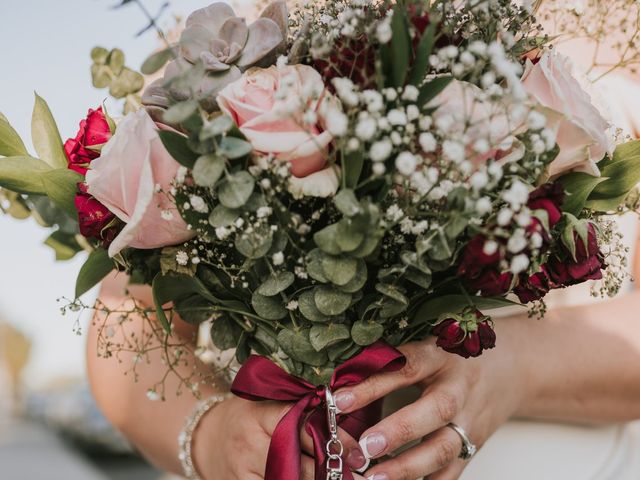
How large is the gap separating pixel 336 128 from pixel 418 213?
15 cm

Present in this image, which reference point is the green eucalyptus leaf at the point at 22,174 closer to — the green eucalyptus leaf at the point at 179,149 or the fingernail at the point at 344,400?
the green eucalyptus leaf at the point at 179,149

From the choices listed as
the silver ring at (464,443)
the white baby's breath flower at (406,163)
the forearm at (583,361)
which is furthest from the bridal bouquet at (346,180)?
the forearm at (583,361)

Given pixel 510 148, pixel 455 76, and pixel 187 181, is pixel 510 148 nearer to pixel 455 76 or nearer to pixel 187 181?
pixel 455 76

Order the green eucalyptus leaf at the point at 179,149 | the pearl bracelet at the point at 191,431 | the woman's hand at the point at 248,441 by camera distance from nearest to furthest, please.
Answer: the green eucalyptus leaf at the point at 179,149 → the woman's hand at the point at 248,441 → the pearl bracelet at the point at 191,431

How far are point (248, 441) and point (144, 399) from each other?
467 mm

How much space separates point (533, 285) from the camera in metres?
0.90

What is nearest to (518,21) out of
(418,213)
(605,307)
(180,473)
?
(418,213)

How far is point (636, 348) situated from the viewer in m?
1.41

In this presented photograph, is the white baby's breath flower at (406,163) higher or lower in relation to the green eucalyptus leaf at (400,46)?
lower

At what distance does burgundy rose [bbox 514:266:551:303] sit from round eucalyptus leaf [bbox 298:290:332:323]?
0.27 m

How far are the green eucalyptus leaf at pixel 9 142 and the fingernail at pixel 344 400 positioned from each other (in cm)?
62

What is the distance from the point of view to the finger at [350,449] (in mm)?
1011

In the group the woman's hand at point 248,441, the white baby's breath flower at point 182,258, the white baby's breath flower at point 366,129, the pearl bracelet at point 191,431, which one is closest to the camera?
the white baby's breath flower at point 366,129

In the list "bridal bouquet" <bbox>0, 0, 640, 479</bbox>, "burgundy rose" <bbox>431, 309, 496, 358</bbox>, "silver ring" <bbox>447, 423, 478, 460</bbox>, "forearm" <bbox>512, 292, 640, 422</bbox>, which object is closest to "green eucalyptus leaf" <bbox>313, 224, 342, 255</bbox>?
"bridal bouquet" <bbox>0, 0, 640, 479</bbox>
